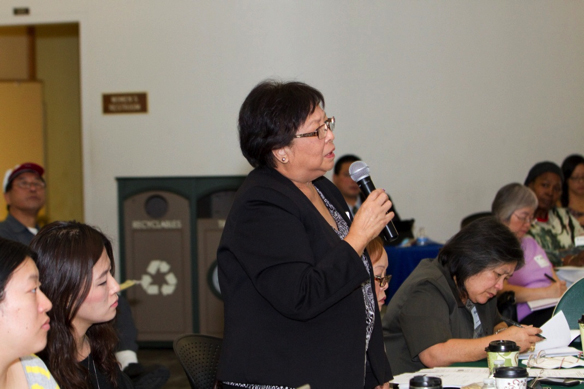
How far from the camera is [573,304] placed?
3.10 meters

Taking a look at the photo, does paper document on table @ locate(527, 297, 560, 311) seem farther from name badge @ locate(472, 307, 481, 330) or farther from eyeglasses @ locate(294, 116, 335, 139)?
eyeglasses @ locate(294, 116, 335, 139)

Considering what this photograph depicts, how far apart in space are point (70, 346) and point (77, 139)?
7.10m

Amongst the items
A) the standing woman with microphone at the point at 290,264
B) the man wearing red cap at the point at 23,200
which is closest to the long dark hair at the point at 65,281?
the standing woman with microphone at the point at 290,264

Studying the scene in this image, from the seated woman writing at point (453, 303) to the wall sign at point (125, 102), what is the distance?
15.2 feet

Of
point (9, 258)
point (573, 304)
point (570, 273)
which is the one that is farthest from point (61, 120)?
point (9, 258)

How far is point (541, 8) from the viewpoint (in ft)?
22.0

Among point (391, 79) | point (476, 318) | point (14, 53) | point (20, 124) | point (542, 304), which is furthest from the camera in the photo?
point (14, 53)

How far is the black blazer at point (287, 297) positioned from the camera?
1875 millimetres

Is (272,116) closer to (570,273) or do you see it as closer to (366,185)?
(366,185)

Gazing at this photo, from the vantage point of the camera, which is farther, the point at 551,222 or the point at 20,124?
the point at 20,124

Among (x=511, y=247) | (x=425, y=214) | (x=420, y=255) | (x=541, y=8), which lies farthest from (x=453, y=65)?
(x=511, y=247)

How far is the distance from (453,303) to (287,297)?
1173 mm

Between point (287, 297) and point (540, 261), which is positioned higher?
point (287, 297)

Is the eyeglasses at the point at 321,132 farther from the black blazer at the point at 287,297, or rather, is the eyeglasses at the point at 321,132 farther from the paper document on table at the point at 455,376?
the paper document on table at the point at 455,376
